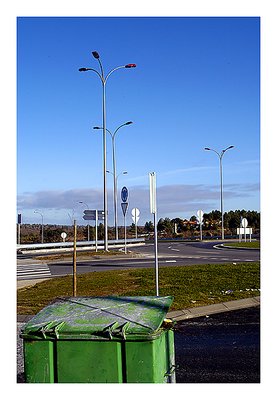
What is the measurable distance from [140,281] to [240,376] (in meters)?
8.52

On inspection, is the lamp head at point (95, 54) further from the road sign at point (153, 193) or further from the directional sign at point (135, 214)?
the road sign at point (153, 193)

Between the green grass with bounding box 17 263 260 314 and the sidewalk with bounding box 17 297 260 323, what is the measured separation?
0.31 meters

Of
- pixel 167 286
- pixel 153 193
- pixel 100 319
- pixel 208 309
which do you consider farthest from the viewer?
pixel 167 286

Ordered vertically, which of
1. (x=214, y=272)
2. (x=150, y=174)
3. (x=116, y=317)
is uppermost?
(x=150, y=174)

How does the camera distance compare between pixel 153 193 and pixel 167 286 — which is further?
pixel 167 286

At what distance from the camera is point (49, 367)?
4402 millimetres

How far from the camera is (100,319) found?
15.1 ft

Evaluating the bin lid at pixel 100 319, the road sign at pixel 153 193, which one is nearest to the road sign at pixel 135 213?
the road sign at pixel 153 193

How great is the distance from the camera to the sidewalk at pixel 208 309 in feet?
32.2

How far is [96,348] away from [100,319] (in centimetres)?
33

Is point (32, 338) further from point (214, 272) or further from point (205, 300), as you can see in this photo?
point (214, 272)

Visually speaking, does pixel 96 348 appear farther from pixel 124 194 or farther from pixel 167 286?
pixel 124 194

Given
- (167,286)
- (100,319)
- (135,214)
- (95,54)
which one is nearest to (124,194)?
(135,214)
